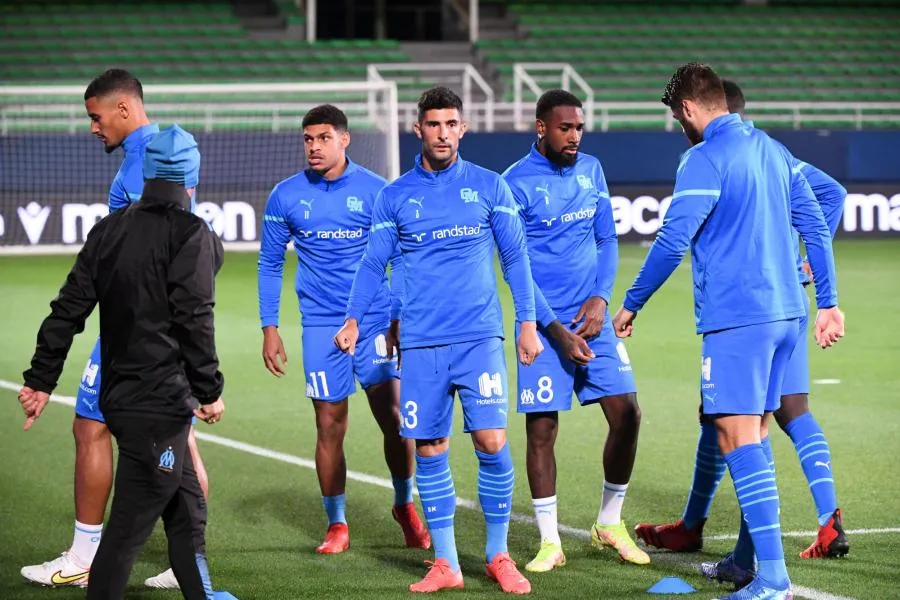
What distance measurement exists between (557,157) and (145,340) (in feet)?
8.32

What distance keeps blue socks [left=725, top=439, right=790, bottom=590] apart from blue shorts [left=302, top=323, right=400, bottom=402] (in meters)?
1.88

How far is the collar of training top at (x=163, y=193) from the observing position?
4.63 m

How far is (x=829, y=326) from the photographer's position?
5684 mm

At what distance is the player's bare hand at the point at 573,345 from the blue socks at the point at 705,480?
62 centimetres

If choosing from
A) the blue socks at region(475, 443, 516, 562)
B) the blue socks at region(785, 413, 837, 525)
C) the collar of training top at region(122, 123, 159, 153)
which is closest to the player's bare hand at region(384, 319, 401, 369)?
the blue socks at region(475, 443, 516, 562)

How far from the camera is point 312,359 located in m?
6.69

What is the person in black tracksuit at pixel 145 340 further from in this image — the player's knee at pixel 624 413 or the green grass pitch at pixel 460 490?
the player's knee at pixel 624 413

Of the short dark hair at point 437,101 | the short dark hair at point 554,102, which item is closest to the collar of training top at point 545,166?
the short dark hair at point 554,102

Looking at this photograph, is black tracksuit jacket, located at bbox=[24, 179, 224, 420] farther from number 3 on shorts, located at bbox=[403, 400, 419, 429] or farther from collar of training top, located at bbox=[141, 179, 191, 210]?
number 3 on shorts, located at bbox=[403, 400, 419, 429]

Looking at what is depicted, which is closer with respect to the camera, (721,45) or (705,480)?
(705,480)

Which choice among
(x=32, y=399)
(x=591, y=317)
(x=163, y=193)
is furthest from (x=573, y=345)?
(x=32, y=399)

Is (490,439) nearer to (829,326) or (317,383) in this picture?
(317,383)

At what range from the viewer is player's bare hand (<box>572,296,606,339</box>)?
6.30 metres

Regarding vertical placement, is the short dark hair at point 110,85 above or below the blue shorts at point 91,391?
above
